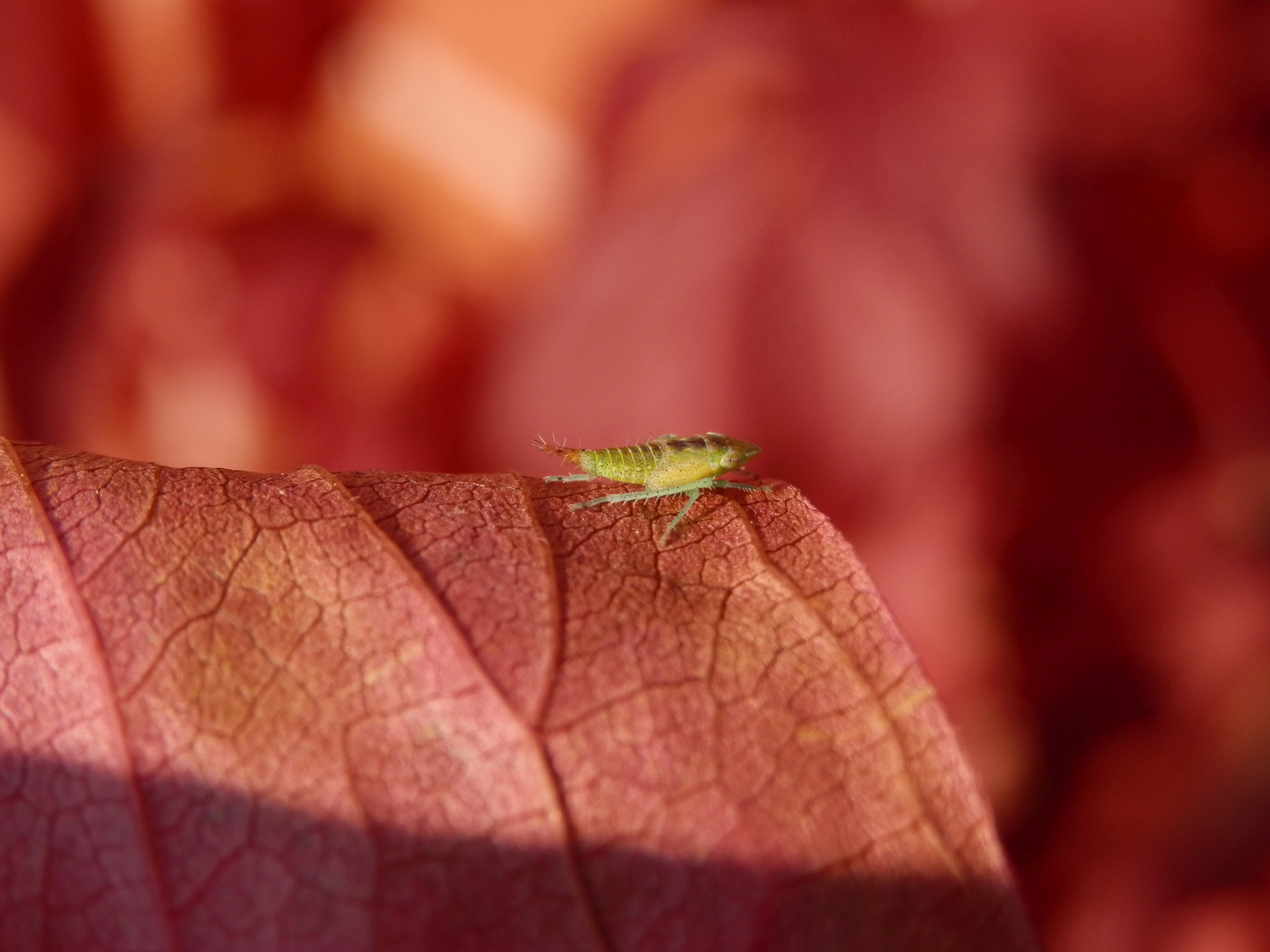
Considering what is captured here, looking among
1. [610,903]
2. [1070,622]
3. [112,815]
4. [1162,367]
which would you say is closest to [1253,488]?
[1162,367]

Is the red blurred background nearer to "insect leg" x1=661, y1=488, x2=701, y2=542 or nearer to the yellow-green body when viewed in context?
the yellow-green body

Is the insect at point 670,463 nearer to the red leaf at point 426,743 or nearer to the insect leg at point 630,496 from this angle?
the insect leg at point 630,496

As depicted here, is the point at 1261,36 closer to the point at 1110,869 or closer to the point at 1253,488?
the point at 1253,488

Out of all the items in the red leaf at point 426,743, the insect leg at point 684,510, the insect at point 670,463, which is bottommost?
the red leaf at point 426,743

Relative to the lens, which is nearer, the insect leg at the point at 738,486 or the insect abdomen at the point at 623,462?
the insect leg at the point at 738,486

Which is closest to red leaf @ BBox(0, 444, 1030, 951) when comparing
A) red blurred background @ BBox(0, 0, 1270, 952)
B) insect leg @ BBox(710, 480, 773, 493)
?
insect leg @ BBox(710, 480, 773, 493)

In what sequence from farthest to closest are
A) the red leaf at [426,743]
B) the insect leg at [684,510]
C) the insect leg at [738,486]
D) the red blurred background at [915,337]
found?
the red blurred background at [915,337]
the insect leg at [738,486]
the insect leg at [684,510]
the red leaf at [426,743]

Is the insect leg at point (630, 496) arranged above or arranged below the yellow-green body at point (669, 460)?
below

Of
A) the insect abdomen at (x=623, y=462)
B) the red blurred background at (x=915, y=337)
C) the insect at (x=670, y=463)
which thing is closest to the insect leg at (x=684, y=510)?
the insect at (x=670, y=463)
